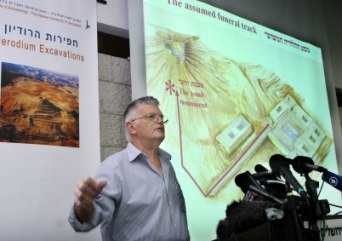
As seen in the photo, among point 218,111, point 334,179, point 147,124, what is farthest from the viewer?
point 218,111

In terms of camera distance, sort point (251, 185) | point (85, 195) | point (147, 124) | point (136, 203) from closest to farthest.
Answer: point (85, 195)
point (251, 185)
point (136, 203)
point (147, 124)

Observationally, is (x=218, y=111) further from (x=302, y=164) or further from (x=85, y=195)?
(x=85, y=195)

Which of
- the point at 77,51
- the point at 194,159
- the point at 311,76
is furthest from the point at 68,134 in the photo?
the point at 311,76

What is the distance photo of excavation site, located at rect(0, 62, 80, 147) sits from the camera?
72.2 inches

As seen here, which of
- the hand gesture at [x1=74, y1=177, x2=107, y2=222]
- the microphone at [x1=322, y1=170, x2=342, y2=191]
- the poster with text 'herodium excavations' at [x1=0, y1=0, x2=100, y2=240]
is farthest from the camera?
the poster with text 'herodium excavations' at [x1=0, y1=0, x2=100, y2=240]

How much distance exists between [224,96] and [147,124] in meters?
0.78

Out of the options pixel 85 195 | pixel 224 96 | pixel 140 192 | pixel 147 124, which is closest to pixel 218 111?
pixel 224 96

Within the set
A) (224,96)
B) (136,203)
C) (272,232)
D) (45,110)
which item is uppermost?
(224,96)

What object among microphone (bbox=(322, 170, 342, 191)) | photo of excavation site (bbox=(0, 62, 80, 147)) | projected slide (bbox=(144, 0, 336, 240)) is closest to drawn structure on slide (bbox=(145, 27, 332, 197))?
projected slide (bbox=(144, 0, 336, 240))

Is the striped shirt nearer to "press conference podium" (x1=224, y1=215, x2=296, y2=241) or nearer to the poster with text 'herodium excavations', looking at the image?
the poster with text 'herodium excavations'

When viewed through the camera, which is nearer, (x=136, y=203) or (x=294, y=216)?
(x=294, y=216)

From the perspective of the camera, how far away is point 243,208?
145 cm

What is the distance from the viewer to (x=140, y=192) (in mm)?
1708

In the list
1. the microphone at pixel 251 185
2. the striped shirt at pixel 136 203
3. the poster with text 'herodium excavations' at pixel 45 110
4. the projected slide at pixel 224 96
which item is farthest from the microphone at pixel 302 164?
the poster with text 'herodium excavations' at pixel 45 110
